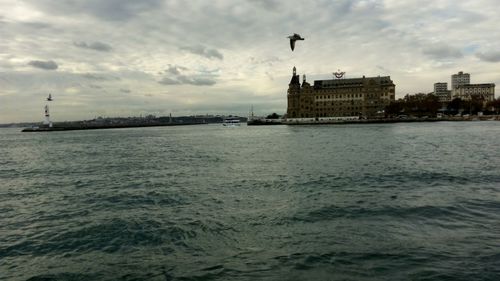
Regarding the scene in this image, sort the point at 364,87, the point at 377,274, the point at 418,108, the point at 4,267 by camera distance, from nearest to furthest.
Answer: the point at 377,274, the point at 4,267, the point at 418,108, the point at 364,87

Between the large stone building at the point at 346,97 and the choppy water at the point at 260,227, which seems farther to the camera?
the large stone building at the point at 346,97

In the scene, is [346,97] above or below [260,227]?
above

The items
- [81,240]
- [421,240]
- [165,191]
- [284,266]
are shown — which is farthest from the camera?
[165,191]

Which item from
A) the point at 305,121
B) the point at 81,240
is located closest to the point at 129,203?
the point at 81,240

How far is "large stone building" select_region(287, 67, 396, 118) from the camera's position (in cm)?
18788

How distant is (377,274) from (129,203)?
1233 cm

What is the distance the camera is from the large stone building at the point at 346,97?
18788cm

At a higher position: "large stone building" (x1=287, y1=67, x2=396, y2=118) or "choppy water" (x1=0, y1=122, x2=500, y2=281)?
"large stone building" (x1=287, y1=67, x2=396, y2=118)

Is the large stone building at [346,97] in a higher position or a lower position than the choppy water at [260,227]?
higher

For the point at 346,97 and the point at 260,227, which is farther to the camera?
the point at 346,97

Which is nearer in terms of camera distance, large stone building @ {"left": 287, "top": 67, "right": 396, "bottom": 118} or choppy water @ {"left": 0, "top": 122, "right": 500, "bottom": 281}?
choppy water @ {"left": 0, "top": 122, "right": 500, "bottom": 281}

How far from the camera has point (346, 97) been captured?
19288cm

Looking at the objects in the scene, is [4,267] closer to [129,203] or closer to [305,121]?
[129,203]

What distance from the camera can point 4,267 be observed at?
34.1 feet
